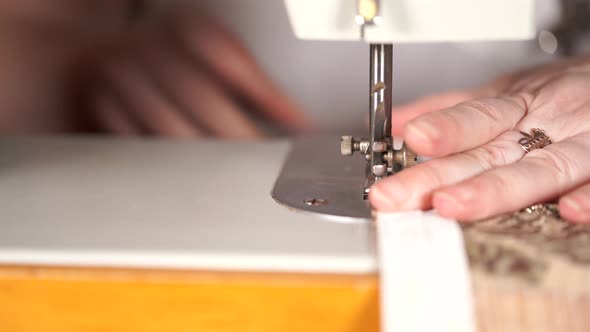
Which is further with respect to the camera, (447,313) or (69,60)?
(69,60)

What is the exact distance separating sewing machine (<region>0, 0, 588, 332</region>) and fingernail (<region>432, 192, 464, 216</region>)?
0.07 m

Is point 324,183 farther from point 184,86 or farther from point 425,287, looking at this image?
point 184,86

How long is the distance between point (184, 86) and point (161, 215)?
0.88 m

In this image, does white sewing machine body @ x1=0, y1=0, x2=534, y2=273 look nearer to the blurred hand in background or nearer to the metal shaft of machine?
the metal shaft of machine

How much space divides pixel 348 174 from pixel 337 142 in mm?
200

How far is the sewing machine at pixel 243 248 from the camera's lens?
Answer: 59cm

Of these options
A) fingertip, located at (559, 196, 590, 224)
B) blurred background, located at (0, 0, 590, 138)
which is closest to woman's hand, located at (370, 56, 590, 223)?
fingertip, located at (559, 196, 590, 224)

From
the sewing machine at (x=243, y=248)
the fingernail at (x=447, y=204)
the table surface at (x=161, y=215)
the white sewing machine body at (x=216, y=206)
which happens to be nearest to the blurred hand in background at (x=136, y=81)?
the table surface at (x=161, y=215)

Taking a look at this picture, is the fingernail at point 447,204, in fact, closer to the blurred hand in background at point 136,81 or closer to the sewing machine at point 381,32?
the sewing machine at point 381,32

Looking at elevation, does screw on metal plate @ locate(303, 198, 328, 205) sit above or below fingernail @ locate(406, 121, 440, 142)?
below

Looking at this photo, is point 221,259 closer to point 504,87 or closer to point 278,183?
point 278,183

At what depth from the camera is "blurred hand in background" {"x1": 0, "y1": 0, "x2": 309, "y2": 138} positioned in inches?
59.6

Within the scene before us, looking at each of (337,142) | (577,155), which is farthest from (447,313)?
(337,142)

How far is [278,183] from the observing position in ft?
2.70
